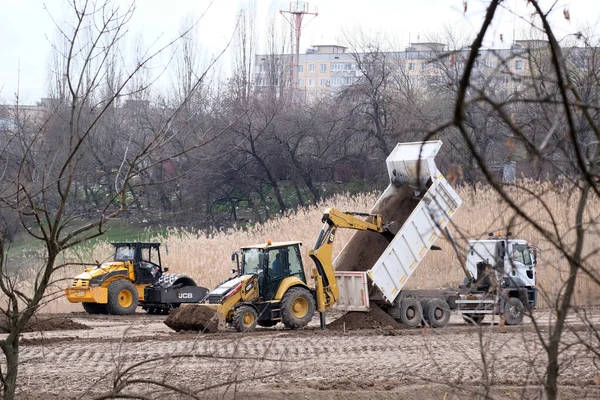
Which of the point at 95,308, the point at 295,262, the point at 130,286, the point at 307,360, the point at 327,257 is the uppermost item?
the point at 327,257

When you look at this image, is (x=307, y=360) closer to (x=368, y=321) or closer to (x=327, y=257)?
(x=327, y=257)

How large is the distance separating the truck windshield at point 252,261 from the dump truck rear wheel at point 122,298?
6251 mm

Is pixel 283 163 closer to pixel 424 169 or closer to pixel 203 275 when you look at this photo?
pixel 203 275

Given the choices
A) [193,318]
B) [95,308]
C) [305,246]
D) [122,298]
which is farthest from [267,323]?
[305,246]

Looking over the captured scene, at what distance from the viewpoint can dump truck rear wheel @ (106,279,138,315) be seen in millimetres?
22500

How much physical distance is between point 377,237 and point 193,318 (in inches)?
185

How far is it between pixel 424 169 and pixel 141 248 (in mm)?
9134

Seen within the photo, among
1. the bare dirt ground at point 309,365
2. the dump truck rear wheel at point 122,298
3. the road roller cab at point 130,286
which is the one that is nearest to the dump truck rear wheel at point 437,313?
the bare dirt ground at point 309,365

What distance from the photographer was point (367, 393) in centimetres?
1047

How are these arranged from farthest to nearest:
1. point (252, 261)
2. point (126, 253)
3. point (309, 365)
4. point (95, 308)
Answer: point (95, 308) → point (126, 253) → point (252, 261) → point (309, 365)

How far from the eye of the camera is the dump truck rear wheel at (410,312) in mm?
17969

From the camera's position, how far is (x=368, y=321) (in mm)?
17891

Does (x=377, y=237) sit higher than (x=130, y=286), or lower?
higher

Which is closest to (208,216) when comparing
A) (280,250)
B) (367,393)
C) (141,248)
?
(141,248)
